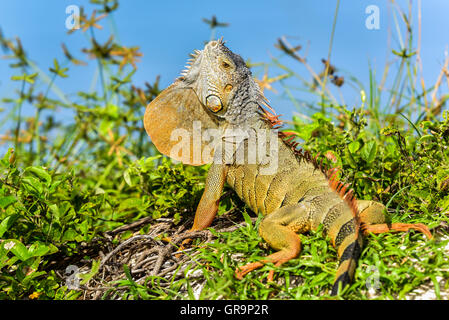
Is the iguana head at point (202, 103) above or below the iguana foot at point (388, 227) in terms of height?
above

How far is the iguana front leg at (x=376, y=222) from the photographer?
235 centimetres

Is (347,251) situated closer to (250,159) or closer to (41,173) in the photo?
(250,159)

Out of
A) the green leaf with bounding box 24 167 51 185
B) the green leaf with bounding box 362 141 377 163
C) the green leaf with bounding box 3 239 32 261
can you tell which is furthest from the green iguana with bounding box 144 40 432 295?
the green leaf with bounding box 3 239 32 261

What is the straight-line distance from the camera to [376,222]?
95.3 inches

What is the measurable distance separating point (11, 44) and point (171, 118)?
8.99 ft

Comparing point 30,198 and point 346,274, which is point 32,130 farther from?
point 346,274

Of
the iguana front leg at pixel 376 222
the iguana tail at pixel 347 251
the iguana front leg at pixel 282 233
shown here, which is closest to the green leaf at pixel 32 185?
the iguana front leg at pixel 282 233

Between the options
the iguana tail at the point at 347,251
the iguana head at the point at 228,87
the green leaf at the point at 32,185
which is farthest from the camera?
the iguana head at the point at 228,87

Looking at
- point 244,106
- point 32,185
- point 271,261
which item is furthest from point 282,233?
point 32,185

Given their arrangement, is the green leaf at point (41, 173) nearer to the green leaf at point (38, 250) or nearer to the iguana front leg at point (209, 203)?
the green leaf at point (38, 250)

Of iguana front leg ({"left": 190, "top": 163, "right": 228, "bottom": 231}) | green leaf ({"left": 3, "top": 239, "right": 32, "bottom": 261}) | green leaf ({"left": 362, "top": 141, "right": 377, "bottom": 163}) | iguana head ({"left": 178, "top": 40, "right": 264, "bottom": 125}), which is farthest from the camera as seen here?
green leaf ({"left": 362, "top": 141, "right": 377, "bottom": 163})

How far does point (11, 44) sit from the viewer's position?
4.84 meters

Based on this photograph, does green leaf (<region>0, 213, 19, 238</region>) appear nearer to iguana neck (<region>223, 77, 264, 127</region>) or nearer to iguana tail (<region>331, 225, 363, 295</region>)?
iguana neck (<region>223, 77, 264, 127</region>)

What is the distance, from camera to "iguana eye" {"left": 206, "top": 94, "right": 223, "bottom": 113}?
3.07m
